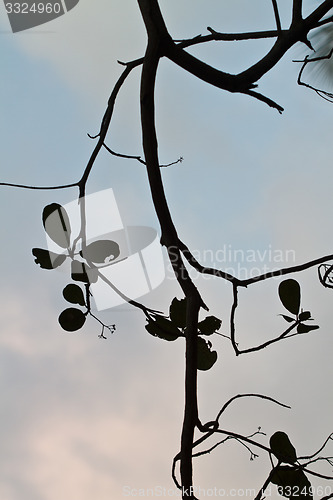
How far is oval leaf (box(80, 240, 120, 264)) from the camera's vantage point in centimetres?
73

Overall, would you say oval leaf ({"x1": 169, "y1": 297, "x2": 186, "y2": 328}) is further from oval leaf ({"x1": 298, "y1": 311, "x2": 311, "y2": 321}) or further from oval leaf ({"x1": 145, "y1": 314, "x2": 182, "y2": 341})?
oval leaf ({"x1": 298, "y1": 311, "x2": 311, "y2": 321})

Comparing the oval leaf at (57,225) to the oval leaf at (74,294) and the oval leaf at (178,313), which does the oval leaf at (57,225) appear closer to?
the oval leaf at (74,294)

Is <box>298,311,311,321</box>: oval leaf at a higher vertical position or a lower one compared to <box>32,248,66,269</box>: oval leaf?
lower

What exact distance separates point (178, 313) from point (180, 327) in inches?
0.8

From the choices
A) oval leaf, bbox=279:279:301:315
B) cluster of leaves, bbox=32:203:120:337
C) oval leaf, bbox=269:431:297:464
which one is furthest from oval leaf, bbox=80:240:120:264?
oval leaf, bbox=269:431:297:464

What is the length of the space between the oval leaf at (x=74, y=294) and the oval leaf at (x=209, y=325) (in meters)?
0.19

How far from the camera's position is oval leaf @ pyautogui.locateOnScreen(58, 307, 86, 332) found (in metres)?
0.78

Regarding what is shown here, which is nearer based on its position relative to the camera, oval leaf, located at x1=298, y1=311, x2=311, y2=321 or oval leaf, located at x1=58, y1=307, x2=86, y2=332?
oval leaf, located at x1=298, y1=311, x2=311, y2=321

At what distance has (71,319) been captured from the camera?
78 centimetres

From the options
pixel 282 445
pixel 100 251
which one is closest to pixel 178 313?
pixel 100 251

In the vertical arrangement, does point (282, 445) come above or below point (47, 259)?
below

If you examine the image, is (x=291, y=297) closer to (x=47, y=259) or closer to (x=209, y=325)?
(x=209, y=325)

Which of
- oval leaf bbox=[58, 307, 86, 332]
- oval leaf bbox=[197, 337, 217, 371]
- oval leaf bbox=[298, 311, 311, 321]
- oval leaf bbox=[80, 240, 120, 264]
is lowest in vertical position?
oval leaf bbox=[197, 337, 217, 371]

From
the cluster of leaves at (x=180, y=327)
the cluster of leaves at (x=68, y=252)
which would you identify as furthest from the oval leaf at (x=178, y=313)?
the cluster of leaves at (x=68, y=252)
